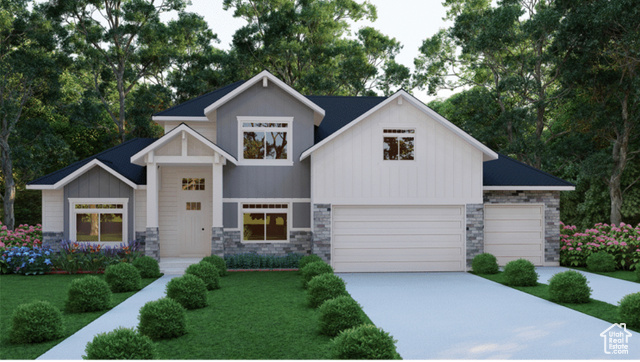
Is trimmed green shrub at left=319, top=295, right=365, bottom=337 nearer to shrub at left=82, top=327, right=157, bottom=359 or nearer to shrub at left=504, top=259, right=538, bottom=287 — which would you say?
shrub at left=82, top=327, right=157, bottom=359

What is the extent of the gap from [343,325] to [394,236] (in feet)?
28.4

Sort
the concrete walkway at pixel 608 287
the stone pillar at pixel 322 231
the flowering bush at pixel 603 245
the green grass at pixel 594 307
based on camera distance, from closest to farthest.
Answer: the green grass at pixel 594 307 < the concrete walkway at pixel 608 287 < the stone pillar at pixel 322 231 < the flowering bush at pixel 603 245

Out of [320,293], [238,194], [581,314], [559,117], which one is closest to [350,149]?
[238,194]

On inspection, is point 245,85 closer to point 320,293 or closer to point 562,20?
point 320,293

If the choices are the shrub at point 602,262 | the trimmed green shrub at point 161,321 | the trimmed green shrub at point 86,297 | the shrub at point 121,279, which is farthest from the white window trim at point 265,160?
the shrub at point 602,262

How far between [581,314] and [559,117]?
24172mm

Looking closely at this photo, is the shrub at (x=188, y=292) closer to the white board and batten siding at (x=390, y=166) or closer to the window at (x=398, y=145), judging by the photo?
the white board and batten siding at (x=390, y=166)

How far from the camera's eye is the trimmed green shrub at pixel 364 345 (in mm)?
5891

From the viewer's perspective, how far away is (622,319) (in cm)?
852

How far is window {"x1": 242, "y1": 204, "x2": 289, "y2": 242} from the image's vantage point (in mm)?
17172

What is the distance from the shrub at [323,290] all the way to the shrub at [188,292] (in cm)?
215

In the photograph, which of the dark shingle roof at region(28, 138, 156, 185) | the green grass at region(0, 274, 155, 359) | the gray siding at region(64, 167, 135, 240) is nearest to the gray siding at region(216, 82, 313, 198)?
the dark shingle roof at region(28, 138, 156, 185)

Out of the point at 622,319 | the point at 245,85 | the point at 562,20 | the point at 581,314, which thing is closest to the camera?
the point at 622,319

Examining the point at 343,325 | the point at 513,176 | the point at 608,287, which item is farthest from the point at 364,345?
the point at 513,176
